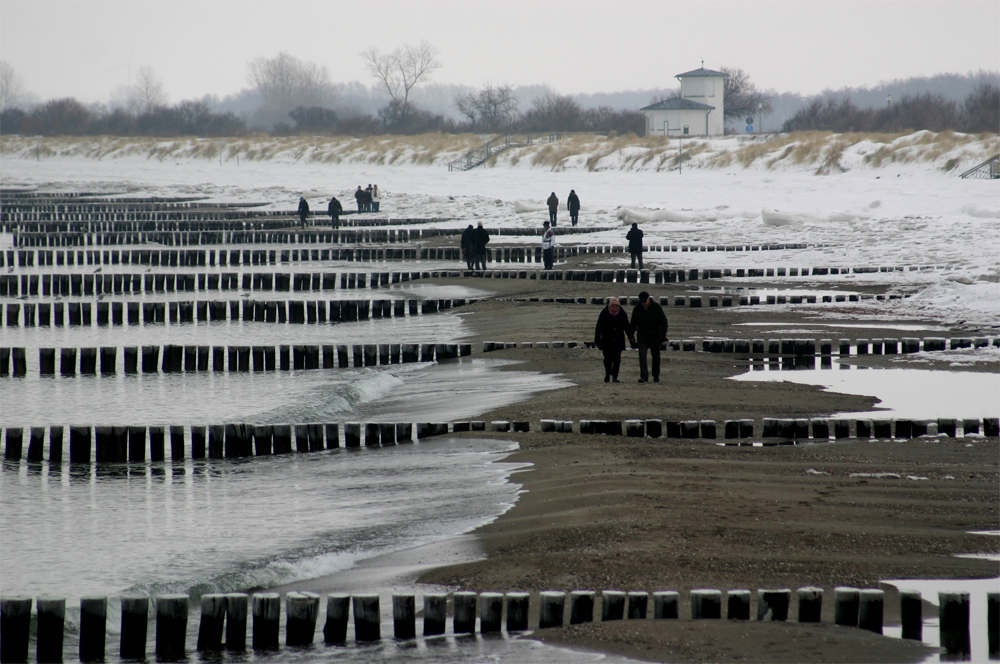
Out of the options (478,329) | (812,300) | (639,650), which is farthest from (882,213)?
(639,650)

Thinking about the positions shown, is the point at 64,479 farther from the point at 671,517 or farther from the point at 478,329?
the point at 478,329

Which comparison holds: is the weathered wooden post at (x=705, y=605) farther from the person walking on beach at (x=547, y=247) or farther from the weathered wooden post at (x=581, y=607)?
the person walking on beach at (x=547, y=247)

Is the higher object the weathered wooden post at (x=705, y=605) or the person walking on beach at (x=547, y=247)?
the person walking on beach at (x=547, y=247)

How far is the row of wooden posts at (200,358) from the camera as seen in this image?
1788cm

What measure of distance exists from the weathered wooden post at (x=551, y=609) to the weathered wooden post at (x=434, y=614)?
1.92 feet

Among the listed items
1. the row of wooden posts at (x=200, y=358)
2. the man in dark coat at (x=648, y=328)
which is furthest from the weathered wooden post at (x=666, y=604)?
the row of wooden posts at (x=200, y=358)

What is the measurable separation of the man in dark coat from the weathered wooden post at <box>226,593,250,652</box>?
8153mm

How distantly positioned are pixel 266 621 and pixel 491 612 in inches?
54.4

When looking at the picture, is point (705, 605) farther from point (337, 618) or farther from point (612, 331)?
point (612, 331)

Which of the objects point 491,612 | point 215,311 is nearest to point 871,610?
point 491,612

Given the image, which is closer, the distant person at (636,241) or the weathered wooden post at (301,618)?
the weathered wooden post at (301,618)

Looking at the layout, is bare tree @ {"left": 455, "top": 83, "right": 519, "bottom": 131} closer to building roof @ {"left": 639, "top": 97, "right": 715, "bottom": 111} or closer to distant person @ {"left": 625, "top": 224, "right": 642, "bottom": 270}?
building roof @ {"left": 639, "top": 97, "right": 715, "bottom": 111}

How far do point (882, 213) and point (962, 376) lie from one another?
84.3 feet

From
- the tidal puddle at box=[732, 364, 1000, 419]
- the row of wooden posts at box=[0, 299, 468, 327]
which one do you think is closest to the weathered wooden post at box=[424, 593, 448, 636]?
the tidal puddle at box=[732, 364, 1000, 419]
